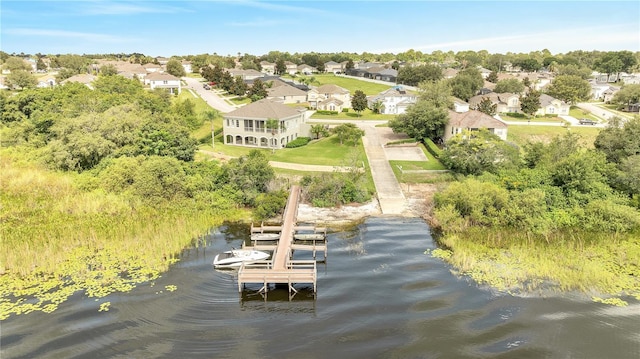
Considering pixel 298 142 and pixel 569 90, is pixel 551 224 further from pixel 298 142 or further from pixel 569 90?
pixel 569 90

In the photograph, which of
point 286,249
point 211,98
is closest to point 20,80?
point 211,98

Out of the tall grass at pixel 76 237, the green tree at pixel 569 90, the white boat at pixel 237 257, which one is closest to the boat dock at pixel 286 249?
the white boat at pixel 237 257

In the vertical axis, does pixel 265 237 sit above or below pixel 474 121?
below

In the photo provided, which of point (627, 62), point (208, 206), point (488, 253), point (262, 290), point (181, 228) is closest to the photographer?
point (262, 290)

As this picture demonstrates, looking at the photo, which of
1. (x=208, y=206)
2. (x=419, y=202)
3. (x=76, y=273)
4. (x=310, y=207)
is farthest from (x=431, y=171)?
(x=76, y=273)

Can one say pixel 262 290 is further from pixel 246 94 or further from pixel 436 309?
pixel 246 94

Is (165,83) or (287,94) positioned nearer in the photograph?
(287,94)

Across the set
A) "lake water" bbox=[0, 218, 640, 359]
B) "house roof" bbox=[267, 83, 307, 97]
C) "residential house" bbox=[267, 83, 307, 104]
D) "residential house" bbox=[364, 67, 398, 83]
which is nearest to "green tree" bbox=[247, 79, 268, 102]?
"house roof" bbox=[267, 83, 307, 97]
